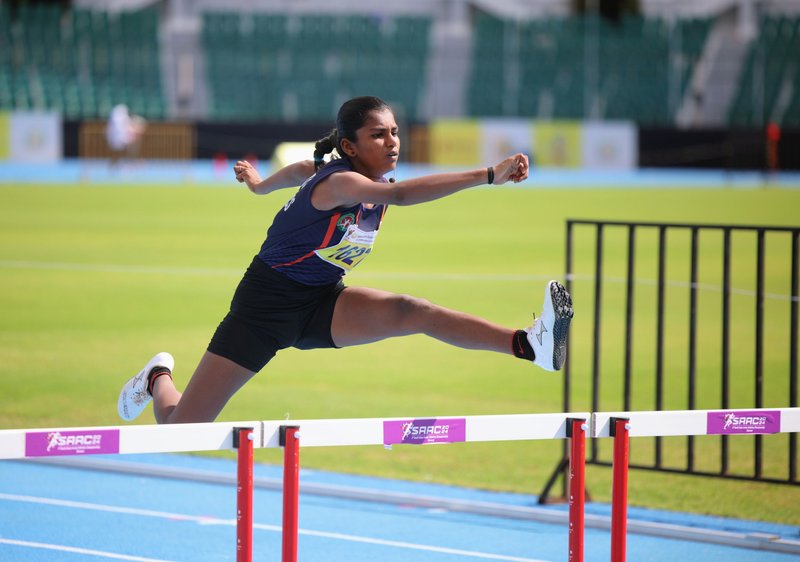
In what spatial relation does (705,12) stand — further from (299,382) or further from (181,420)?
(181,420)

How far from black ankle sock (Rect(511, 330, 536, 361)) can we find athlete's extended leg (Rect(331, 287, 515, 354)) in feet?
0.07

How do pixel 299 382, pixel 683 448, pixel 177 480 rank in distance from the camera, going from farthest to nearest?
pixel 299 382, pixel 683 448, pixel 177 480

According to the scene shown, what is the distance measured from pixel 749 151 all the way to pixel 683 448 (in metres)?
38.6

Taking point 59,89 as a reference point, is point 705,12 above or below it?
above

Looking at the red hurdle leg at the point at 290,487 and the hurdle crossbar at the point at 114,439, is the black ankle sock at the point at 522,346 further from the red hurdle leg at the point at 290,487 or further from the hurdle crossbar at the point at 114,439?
the hurdle crossbar at the point at 114,439

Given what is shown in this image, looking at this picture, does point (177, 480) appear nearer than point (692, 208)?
Yes

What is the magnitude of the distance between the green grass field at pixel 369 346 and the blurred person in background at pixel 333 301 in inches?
114

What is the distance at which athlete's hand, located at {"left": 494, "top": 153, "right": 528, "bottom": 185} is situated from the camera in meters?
5.58

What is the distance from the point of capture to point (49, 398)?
11.2 metres

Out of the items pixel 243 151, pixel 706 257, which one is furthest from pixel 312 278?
pixel 243 151

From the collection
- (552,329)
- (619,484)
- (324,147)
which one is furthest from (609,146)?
(619,484)

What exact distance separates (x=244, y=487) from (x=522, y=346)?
1.73 meters

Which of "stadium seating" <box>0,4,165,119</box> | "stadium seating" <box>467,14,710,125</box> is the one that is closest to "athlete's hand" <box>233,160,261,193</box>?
"stadium seating" <box>0,4,165,119</box>

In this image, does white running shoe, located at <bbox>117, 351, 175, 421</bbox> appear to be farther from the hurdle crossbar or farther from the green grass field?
the green grass field
